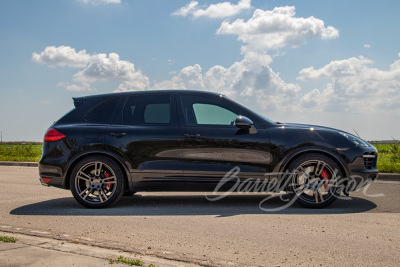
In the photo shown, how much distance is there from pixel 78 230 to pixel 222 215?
2040 mm

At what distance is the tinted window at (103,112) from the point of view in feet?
23.2

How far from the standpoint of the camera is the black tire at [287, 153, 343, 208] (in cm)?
664

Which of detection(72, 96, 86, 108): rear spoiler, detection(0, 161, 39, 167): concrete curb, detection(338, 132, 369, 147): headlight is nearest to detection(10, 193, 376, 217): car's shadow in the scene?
detection(338, 132, 369, 147): headlight

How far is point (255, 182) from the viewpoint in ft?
21.8

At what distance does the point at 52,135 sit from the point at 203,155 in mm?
2515

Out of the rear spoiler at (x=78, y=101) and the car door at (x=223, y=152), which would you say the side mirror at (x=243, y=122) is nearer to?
the car door at (x=223, y=152)

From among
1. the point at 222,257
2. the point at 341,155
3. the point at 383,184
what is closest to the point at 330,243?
the point at 222,257

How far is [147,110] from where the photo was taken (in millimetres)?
7043

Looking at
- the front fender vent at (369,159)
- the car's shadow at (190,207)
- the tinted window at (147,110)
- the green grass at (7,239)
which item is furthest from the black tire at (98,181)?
the front fender vent at (369,159)

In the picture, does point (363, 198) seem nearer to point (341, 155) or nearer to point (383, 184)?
point (341, 155)

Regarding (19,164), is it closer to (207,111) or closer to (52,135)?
(52,135)

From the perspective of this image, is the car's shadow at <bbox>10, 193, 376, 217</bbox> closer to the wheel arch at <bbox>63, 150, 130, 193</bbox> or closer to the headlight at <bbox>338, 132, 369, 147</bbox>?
the wheel arch at <bbox>63, 150, 130, 193</bbox>

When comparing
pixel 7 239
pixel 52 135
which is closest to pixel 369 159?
pixel 52 135

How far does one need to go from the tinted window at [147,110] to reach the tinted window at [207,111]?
313 millimetres
